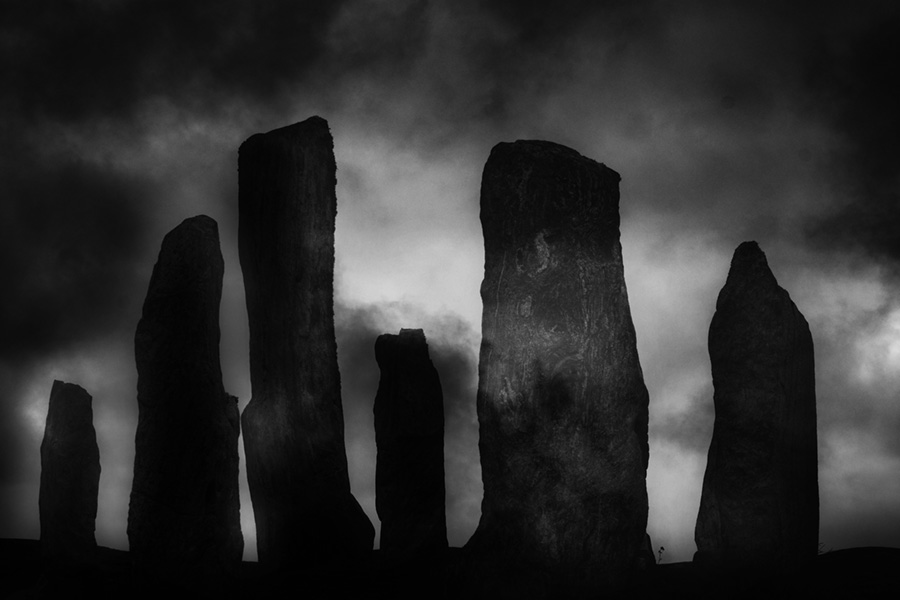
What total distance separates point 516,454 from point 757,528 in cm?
294

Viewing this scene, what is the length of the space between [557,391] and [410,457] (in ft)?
13.8

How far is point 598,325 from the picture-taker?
10367 mm

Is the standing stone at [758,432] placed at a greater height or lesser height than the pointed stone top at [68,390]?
lesser

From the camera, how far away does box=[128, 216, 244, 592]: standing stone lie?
1104 cm

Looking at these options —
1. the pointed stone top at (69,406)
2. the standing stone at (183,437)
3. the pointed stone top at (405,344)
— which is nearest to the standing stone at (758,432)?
the pointed stone top at (405,344)

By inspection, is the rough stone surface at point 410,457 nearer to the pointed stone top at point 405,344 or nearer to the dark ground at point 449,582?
the pointed stone top at point 405,344

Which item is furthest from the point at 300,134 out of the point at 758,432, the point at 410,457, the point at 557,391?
the point at 758,432

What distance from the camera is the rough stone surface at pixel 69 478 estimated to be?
1446 centimetres

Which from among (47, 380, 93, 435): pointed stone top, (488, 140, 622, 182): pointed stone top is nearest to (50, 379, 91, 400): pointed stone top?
(47, 380, 93, 435): pointed stone top

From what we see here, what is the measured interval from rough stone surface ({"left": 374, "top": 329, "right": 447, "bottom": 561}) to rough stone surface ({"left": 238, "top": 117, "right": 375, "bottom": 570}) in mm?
595

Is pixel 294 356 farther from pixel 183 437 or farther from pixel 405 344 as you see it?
pixel 183 437

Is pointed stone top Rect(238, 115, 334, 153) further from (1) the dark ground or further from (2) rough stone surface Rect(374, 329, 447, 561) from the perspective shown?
(1) the dark ground

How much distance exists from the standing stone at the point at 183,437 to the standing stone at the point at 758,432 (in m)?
5.32

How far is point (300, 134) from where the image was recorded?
45.5ft
